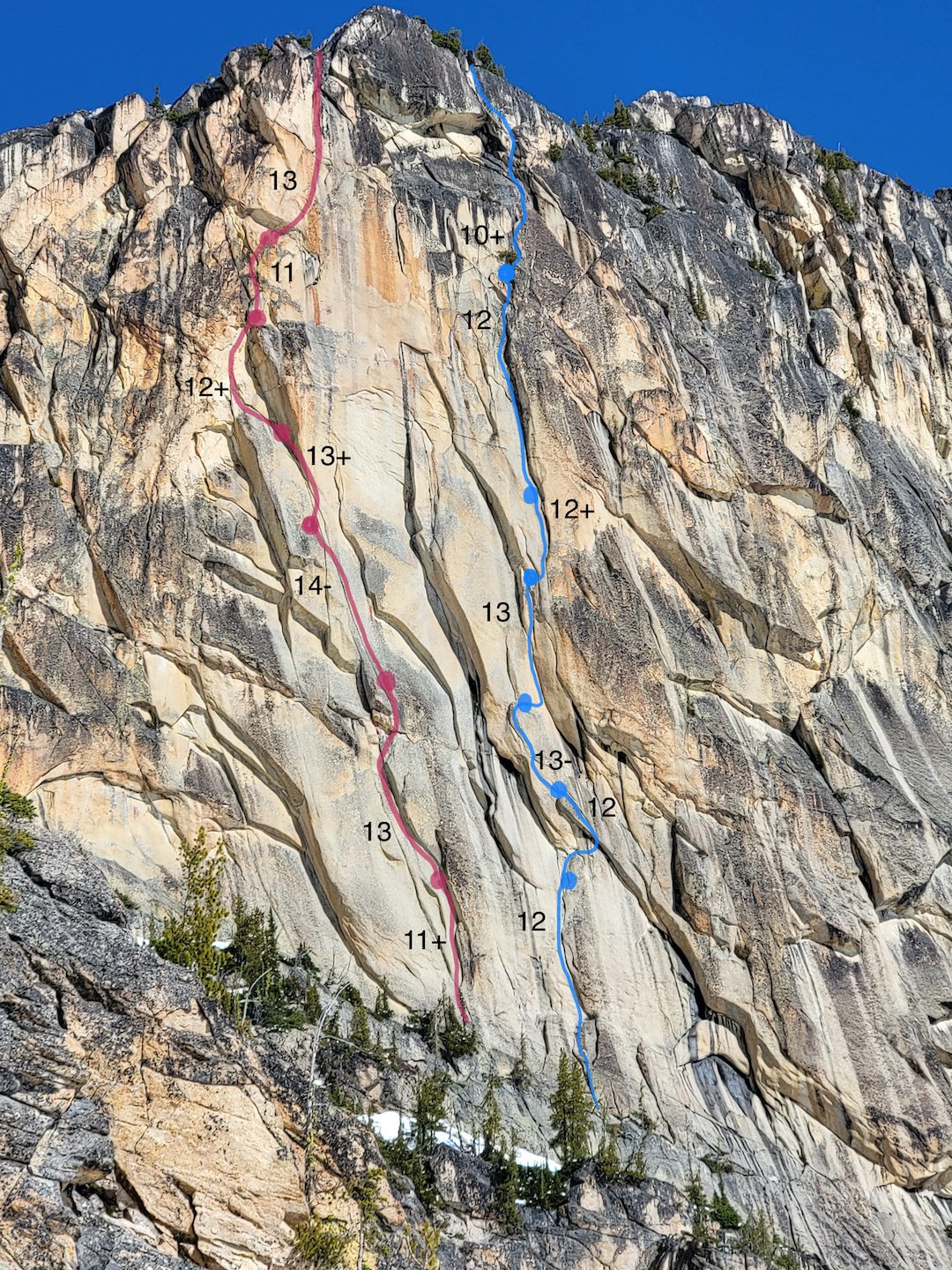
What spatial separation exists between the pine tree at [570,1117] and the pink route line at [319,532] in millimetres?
2544

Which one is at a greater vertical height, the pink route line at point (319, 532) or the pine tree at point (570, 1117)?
the pink route line at point (319, 532)

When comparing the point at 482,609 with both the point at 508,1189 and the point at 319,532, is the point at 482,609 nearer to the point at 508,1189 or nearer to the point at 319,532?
the point at 319,532

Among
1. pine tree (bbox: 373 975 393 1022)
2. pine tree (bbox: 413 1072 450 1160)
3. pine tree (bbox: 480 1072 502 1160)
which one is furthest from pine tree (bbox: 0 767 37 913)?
pine tree (bbox: 480 1072 502 1160)

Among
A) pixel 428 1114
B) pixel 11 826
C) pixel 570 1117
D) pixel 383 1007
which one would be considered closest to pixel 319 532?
pixel 11 826

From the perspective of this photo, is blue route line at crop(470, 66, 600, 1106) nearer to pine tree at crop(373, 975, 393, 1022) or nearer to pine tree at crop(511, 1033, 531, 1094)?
pine tree at crop(511, 1033, 531, 1094)

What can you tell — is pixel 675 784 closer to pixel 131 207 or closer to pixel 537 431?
pixel 537 431

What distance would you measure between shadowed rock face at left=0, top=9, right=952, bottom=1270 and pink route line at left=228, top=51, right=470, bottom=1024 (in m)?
0.25

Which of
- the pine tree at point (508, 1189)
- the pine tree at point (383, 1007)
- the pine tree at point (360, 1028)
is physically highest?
the pine tree at point (383, 1007)

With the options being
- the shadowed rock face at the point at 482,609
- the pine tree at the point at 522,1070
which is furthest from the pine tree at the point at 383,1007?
the pine tree at the point at 522,1070

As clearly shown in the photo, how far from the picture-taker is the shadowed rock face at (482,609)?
31078mm

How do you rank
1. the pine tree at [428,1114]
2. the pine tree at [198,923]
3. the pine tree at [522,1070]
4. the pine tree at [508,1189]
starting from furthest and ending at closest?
the pine tree at [522,1070], the pine tree at [428,1114], the pine tree at [198,923], the pine tree at [508,1189]

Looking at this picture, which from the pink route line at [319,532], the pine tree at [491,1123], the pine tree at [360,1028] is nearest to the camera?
the pine tree at [491,1123]

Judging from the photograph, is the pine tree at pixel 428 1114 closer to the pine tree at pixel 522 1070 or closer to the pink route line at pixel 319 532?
the pine tree at pixel 522 1070

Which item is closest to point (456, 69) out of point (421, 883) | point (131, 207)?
point (131, 207)
